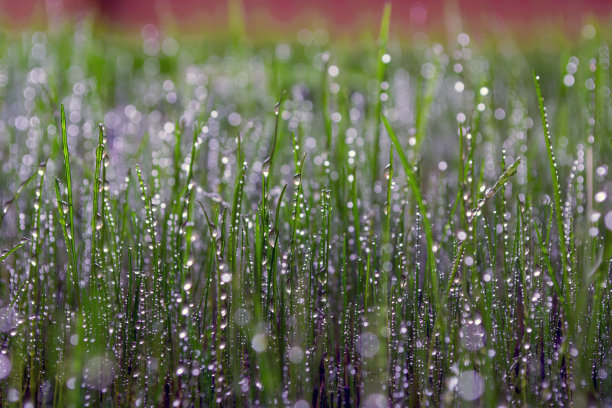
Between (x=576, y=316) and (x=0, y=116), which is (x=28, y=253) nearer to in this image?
(x=0, y=116)

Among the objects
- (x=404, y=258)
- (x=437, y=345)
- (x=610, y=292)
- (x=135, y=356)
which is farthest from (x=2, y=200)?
(x=610, y=292)

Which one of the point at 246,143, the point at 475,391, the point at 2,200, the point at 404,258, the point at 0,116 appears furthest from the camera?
the point at 0,116

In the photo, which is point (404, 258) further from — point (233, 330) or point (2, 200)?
point (2, 200)

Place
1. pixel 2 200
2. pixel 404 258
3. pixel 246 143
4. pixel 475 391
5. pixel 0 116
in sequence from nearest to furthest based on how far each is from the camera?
pixel 475 391 < pixel 404 258 < pixel 2 200 < pixel 246 143 < pixel 0 116

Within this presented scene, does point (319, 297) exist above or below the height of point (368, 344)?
above

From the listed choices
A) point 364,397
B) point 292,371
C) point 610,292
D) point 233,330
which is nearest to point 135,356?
point 233,330

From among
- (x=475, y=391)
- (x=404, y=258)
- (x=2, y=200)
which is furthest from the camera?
(x=2, y=200)

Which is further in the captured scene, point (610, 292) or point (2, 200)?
point (2, 200)

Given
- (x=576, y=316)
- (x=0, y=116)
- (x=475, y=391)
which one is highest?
(x=0, y=116)

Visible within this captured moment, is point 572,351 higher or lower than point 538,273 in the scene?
lower
